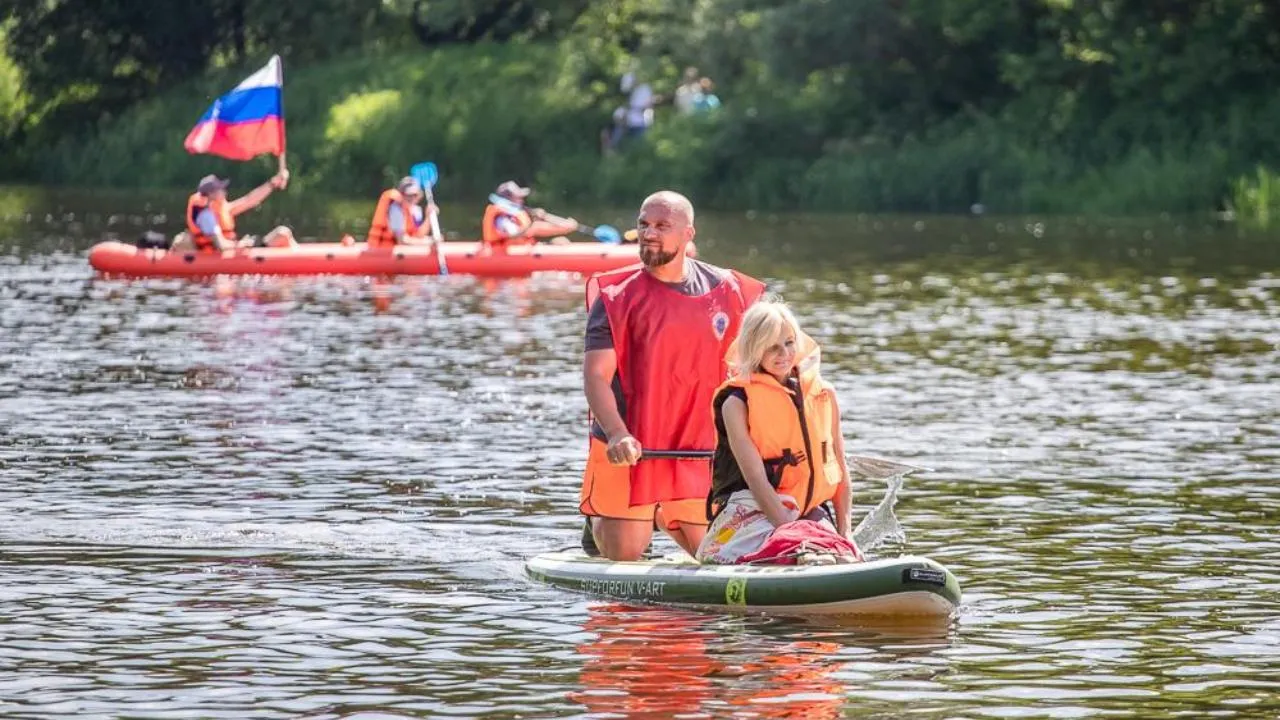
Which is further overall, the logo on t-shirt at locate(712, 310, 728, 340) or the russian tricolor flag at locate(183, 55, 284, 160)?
the russian tricolor flag at locate(183, 55, 284, 160)

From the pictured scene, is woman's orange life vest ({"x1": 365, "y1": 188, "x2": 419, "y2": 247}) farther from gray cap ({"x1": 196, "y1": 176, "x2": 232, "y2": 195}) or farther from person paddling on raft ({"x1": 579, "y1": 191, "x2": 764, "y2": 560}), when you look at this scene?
person paddling on raft ({"x1": 579, "y1": 191, "x2": 764, "y2": 560})

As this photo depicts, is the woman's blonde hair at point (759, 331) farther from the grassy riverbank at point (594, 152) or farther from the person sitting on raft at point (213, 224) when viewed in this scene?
the grassy riverbank at point (594, 152)

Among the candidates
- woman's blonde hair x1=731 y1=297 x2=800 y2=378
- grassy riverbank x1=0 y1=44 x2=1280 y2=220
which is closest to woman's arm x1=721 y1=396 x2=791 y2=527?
woman's blonde hair x1=731 y1=297 x2=800 y2=378

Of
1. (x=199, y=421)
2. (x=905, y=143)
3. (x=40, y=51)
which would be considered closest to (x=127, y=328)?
(x=199, y=421)

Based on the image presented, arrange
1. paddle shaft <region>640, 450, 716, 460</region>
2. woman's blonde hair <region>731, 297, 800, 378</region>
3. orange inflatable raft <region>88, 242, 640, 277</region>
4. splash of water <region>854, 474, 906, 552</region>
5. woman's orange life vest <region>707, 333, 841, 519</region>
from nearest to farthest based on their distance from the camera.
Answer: woman's blonde hair <region>731, 297, 800, 378</region> < woman's orange life vest <region>707, 333, 841, 519</region> < paddle shaft <region>640, 450, 716, 460</region> < splash of water <region>854, 474, 906, 552</region> < orange inflatable raft <region>88, 242, 640, 277</region>

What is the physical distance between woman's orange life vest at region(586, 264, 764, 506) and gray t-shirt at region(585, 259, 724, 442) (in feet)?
0.06

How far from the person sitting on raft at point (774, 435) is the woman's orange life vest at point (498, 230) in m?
21.3

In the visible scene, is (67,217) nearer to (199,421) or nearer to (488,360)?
(488,360)

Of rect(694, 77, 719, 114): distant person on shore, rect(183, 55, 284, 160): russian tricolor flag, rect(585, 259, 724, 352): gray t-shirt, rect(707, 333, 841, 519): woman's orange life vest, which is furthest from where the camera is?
rect(694, 77, 719, 114): distant person on shore

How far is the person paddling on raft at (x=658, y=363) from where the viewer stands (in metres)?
10.4

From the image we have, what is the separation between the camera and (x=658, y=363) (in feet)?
34.4

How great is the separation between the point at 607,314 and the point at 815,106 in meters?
39.6

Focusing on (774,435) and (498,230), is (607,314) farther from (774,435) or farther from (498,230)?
(498,230)

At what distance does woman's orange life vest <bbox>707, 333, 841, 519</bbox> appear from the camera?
10.2 meters
